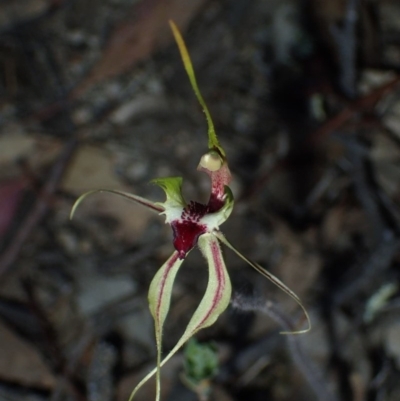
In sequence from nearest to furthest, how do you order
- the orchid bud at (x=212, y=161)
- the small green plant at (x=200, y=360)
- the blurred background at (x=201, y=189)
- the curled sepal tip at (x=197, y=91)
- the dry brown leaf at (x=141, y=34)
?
the curled sepal tip at (x=197, y=91) < the orchid bud at (x=212, y=161) < the small green plant at (x=200, y=360) < the blurred background at (x=201, y=189) < the dry brown leaf at (x=141, y=34)

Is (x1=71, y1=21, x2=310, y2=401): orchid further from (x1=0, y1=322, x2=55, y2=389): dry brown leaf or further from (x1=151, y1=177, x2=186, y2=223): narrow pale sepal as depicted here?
(x1=0, y1=322, x2=55, y2=389): dry brown leaf

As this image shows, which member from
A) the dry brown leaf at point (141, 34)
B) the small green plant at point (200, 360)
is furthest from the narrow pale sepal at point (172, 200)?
the dry brown leaf at point (141, 34)

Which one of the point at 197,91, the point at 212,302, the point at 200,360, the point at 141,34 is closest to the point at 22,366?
the point at 200,360

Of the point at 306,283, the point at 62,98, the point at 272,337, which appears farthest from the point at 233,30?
the point at 272,337

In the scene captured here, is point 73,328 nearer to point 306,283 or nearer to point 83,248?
point 83,248

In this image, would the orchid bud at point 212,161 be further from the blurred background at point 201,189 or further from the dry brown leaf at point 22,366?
the dry brown leaf at point 22,366

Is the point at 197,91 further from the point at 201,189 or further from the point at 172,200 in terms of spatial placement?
the point at 201,189

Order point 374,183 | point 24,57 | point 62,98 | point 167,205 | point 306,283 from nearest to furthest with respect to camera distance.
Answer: point 167,205, point 306,283, point 374,183, point 62,98, point 24,57
